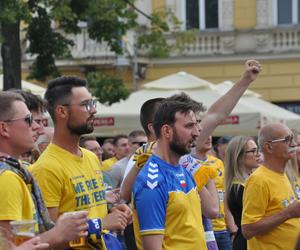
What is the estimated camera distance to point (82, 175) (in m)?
6.23

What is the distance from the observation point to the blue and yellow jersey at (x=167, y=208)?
6266 millimetres

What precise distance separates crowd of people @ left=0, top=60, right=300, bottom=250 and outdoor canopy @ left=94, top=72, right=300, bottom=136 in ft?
28.4

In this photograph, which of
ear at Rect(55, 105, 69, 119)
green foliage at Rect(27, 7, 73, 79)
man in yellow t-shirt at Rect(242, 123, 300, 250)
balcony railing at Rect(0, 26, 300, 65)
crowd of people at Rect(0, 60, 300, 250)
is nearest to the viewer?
crowd of people at Rect(0, 60, 300, 250)

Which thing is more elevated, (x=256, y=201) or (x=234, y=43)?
(x=234, y=43)

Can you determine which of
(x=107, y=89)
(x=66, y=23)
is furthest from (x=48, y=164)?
(x=107, y=89)

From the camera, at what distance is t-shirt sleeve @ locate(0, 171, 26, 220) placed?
16.4 feet

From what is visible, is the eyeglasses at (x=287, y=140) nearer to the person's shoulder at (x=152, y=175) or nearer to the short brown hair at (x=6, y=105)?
the person's shoulder at (x=152, y=175)

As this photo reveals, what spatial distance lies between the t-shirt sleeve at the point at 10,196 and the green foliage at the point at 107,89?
13.2 m

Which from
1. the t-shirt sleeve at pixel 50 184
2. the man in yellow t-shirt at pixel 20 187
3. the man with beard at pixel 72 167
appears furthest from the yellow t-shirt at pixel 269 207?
the man in yellow t-shirt at pixel 20 187

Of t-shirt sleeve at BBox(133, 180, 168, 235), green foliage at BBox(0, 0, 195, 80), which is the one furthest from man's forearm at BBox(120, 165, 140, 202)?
green foliage at BBox(0, 0, 195, 80)

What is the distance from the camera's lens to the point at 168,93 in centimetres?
1825

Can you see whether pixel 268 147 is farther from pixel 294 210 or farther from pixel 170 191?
pixel 170 191

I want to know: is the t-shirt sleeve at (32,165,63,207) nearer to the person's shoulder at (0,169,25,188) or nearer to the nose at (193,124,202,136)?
the person's shoulder at (0,169,25,188)

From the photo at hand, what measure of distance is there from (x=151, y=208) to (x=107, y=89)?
12375mm
